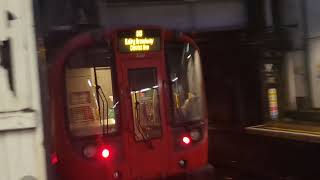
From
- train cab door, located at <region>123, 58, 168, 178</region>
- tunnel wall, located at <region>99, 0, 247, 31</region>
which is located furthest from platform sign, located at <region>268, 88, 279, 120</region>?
train cab door, located at <region>123, 58, 168, 178</region>

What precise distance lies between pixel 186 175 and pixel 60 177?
1.77 metres

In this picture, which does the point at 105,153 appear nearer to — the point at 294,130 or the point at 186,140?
the point at 186,140

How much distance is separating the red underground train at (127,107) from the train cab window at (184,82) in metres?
0.01

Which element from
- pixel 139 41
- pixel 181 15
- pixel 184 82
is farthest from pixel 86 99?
pixel 181 15

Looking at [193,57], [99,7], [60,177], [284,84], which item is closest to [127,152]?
[60,177]

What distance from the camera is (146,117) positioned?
7.53 metres

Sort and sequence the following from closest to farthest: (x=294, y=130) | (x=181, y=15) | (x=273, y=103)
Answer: (x=294, y=130), (x=273, y=103), (x=181, y=15)

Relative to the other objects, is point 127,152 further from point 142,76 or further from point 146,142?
point 142,76

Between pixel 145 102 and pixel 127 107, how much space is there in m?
0.35

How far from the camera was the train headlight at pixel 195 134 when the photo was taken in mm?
7828

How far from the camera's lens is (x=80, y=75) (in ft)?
23.6

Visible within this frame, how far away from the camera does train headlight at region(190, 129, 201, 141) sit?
783 centimetres

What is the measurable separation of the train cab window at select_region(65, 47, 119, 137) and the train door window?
0.37 meters

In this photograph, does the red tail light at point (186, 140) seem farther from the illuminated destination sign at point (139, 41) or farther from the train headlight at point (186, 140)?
the illuminated destination sign at point (139, 41)
